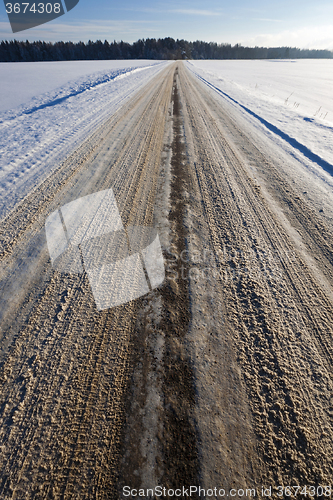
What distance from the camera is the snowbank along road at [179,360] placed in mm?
1554

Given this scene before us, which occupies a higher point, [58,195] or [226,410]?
[58,195]

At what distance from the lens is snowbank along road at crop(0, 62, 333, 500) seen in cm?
155

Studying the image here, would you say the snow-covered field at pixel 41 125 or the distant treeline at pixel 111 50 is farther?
the distant treeline at pixel 111 50

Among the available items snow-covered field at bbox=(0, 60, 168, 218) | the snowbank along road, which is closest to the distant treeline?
snow-covered field at bbox=(0, 60, 168, 218)

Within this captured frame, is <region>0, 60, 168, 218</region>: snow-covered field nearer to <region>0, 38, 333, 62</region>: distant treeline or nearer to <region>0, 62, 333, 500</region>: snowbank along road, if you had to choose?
<region>0, 62, 333, 500</region>: snowbank along road

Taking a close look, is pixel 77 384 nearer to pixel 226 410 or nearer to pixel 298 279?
pixel 226 410

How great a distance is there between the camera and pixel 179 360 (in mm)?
2055

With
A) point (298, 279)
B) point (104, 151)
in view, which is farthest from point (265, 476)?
point (104, 151)

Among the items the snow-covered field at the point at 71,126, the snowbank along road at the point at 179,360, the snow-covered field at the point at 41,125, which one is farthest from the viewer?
the snow-covered field at the point at 71,126

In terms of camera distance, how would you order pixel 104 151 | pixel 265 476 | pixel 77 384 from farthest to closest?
pixel 104 151
pixel 77 384
pixel 265 476

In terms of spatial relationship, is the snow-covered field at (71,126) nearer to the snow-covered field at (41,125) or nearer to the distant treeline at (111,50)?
the snow-covered field at (41,125)

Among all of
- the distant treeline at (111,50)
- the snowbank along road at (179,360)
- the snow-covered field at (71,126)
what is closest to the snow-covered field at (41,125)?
the snow-covered field at (71,126)

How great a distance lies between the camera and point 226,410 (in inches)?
70.7

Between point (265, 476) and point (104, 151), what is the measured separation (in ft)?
20.3
